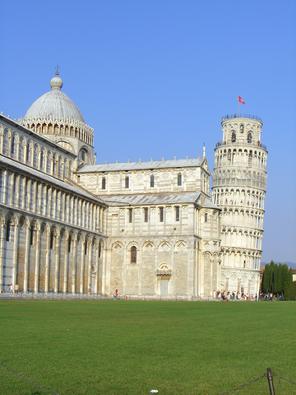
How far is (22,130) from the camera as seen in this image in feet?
244

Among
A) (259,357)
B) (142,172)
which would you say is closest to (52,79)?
(142,172)

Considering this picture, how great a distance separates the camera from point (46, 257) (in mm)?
65812

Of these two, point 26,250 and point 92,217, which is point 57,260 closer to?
point 26,250

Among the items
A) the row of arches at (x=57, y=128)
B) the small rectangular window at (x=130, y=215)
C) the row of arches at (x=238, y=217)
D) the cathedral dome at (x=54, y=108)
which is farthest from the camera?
the row of arches at (x=238, y=217)

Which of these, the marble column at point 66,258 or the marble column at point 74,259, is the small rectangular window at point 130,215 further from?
the marble column at point 66,258

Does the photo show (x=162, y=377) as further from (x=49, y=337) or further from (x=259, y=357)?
(x=49, y=337)

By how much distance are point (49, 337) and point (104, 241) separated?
208 feet

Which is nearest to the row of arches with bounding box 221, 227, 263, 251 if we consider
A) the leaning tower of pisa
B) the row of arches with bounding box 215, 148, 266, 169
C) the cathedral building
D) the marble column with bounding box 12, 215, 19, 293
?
the leaning tower of pisa

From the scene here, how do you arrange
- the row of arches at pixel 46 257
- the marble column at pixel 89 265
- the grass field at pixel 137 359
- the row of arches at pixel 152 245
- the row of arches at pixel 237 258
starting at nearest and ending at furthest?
the grass field at pixel 137 359
the row of arches at pixel 46 257
the marble column at pixel 89 265
the row of arches at pixel 152 245
the row of arches at pixel 237 258

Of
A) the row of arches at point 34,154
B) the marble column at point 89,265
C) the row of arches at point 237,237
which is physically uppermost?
the row of arches at point 34,154

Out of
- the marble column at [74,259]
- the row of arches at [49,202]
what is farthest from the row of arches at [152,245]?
the marble column at [74,259]

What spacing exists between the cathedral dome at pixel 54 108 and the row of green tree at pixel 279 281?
172ft

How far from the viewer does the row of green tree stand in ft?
401

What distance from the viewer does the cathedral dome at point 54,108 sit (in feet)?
291
